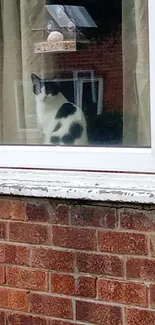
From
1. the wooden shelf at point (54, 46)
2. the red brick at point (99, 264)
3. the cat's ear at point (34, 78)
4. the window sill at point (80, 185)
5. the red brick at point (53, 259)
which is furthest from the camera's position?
the cat's ear at point (34, 78)

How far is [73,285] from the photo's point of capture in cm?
282

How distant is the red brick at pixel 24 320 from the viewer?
2.94 m

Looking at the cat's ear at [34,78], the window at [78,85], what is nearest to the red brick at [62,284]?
the window at [78,85]

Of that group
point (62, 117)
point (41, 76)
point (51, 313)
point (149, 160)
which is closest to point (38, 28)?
point (41, 76)

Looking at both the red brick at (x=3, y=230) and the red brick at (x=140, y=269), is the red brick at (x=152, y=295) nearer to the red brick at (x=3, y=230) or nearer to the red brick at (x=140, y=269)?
the red brick at (x=140, y=269)

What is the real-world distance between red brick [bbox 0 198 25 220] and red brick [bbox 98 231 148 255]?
1.28 ft

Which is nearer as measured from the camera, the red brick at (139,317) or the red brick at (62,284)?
the red brick at (139,317)

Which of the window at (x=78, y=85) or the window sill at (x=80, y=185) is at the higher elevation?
the window at (x=78, y=85)

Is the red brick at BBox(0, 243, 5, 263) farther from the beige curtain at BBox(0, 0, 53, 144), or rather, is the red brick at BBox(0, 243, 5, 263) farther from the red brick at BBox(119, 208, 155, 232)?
the red brick at BBox(119, 208, 155, 232)

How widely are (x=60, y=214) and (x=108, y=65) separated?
2.15 ft

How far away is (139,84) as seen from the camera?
8.90 ft

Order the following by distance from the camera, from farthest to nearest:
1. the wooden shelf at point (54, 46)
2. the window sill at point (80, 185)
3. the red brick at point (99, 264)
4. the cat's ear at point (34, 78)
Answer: the cat's ear at point (34, 78), the wooden shelf at point (54, 46), the red brick at point (99, 264), the window sill at point (80, 185)

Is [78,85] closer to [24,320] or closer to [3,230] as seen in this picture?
[3,230]

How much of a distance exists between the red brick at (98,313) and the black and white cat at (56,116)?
68 cm
